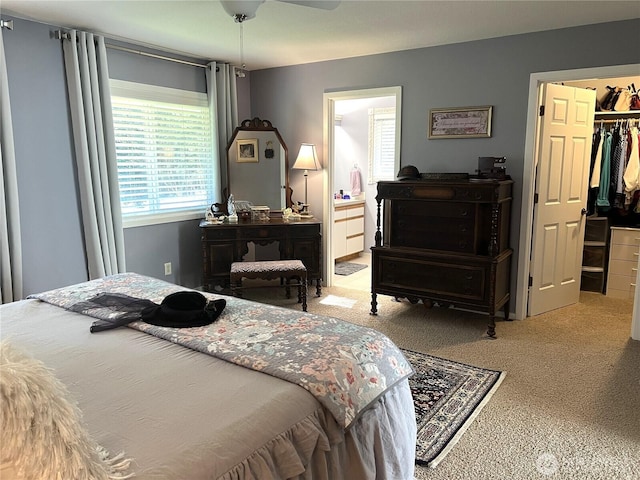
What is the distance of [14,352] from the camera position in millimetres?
1119

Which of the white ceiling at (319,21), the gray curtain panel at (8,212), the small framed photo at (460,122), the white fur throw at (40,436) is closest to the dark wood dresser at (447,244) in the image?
the small framed photo at (460,122)

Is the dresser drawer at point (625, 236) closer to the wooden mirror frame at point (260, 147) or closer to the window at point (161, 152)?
the wooden mirror frame at point (260, 147)

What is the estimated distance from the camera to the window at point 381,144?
641 centimetres

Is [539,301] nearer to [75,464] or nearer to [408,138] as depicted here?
[408,138]

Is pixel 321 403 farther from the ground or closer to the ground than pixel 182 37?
closer to the ground

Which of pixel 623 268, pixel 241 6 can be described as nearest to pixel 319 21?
pixel 241 6

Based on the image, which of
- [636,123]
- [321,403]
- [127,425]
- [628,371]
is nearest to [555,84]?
[636,123]

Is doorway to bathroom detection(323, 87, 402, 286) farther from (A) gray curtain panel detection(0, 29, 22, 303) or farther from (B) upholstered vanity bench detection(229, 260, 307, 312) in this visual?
(A) gray curtain panel detection(0, 29, 22, 303)

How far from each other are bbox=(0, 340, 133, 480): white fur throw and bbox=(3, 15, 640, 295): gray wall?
9.25 ft

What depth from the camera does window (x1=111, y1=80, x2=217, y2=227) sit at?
A: 4090 millimetres

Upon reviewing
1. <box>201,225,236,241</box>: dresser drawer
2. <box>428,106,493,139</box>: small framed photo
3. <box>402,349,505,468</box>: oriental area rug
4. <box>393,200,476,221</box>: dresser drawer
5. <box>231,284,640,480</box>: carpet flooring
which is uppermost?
<box>428,106,493,139</box>: small framed photo

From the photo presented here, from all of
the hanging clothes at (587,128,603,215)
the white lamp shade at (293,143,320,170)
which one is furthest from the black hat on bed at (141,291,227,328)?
the hanging clothes at (587,128,603,215)

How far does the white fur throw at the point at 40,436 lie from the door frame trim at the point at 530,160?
3.60 meters

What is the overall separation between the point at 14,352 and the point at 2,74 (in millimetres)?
2775
